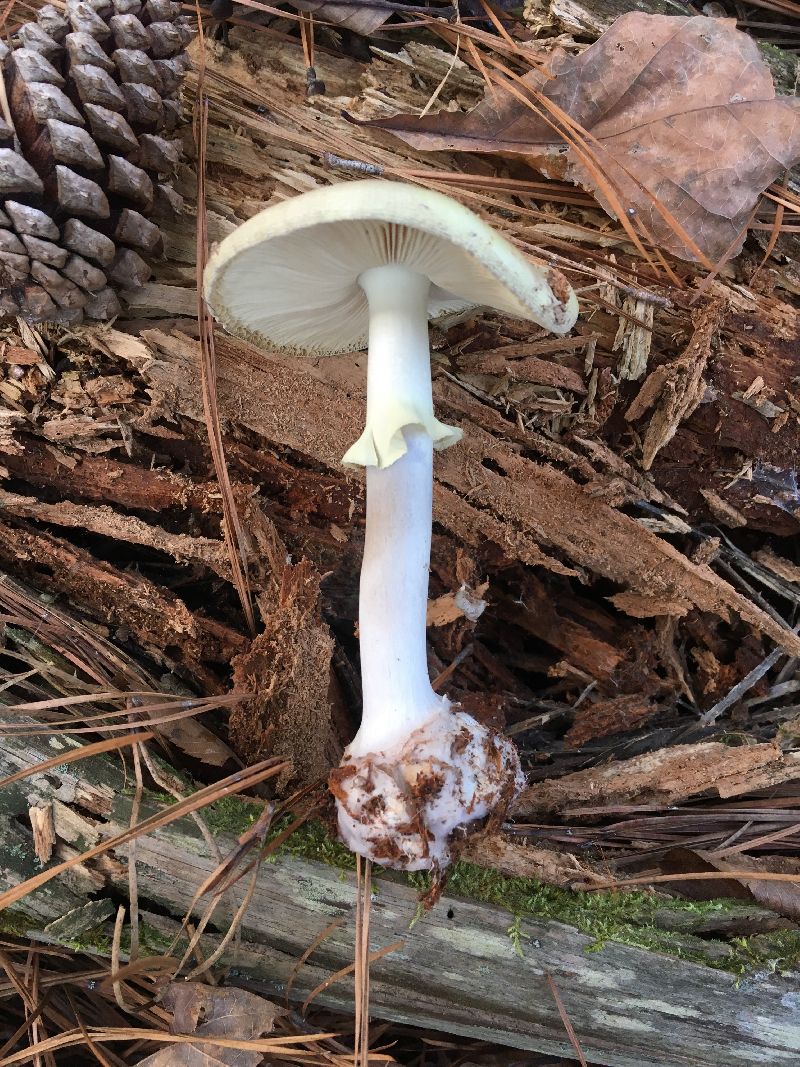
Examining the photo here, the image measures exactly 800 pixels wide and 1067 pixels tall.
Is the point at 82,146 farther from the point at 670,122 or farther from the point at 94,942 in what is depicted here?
the point at 94,942

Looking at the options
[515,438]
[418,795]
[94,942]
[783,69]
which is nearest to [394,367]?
[515,438]

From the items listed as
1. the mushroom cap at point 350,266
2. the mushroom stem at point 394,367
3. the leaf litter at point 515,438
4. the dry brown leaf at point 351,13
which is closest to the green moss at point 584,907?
the leaf litter at point 515,438

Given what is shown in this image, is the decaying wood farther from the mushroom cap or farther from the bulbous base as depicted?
the mushroom cap

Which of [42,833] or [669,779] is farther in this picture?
[669,779]

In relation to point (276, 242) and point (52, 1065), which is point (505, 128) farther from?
point (52, 1065)

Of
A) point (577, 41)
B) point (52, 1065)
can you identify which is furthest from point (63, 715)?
point (577, 41)

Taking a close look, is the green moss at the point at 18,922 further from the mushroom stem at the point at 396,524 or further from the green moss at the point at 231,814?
the mushroom stem at the point at 396,524

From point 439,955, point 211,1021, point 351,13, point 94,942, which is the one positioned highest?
point 351,13
